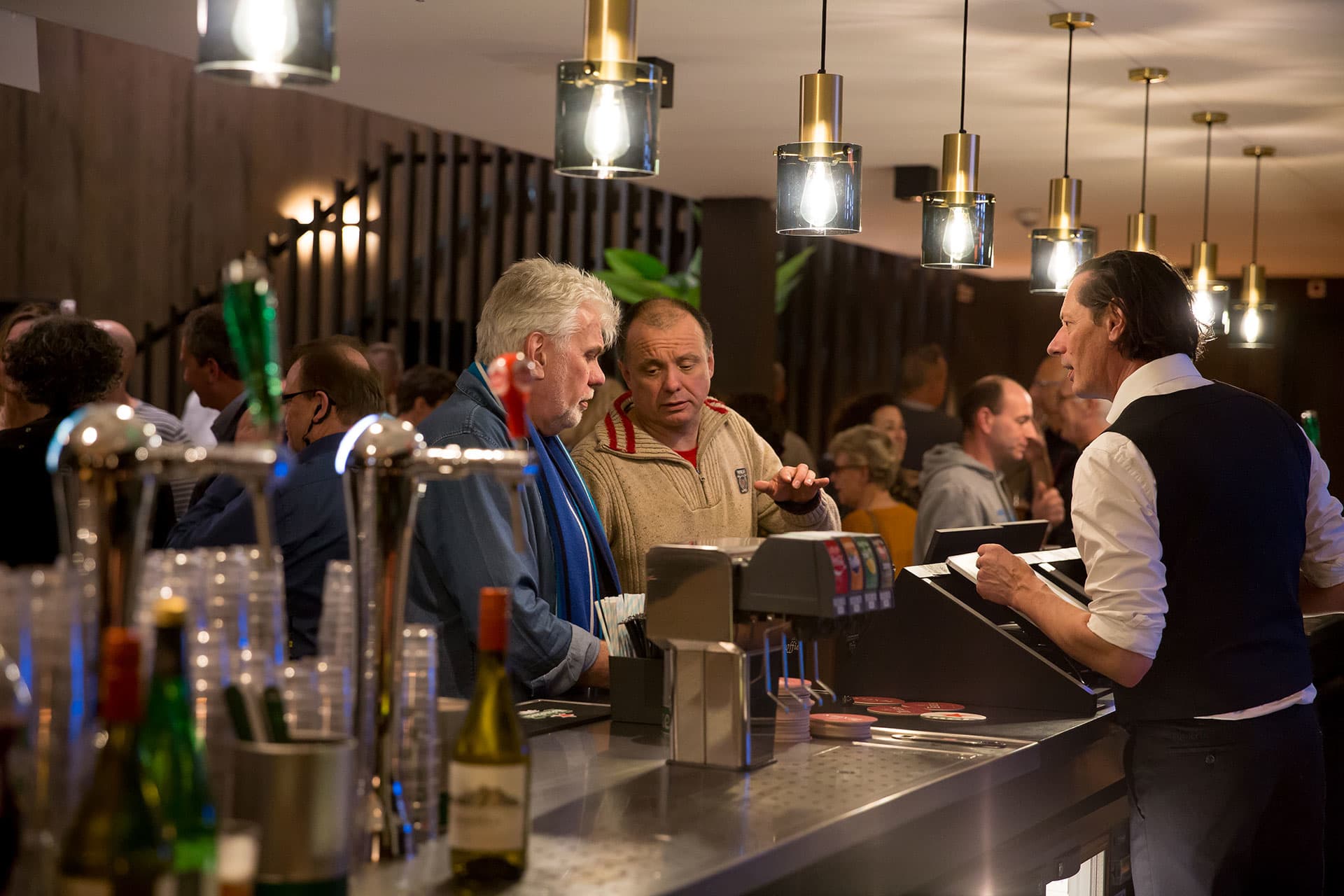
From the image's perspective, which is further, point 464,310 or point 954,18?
point 464,310

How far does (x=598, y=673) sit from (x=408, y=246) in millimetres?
6629

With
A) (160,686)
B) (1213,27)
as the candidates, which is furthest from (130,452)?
(1213,27)

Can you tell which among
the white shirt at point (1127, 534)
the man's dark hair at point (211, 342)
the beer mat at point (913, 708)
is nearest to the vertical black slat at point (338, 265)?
the man's dark hair at point (211, 342)

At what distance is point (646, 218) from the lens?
8.55m

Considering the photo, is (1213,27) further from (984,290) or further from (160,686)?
(984,290)

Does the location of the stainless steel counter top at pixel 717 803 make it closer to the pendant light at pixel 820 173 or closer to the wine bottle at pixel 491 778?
the wine bottle at pixel 491 778

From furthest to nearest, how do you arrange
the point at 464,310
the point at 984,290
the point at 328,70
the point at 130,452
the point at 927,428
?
the point at 984,290
the point at 464,310
the point at 927,428
the point at 328,70
the point at 130,452

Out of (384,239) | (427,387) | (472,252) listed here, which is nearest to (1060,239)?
(427,387)

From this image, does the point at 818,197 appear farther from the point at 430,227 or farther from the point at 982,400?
the point at 430,227

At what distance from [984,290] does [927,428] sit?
6757 mm

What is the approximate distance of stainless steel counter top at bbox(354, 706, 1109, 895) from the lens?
155cm

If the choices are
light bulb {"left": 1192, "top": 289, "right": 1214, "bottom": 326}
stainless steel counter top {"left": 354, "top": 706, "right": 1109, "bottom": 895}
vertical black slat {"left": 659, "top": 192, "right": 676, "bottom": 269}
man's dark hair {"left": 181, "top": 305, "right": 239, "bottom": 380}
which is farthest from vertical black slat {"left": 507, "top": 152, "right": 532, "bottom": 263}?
stainless steel counter top {"left": 354, "top": 706, "right": 1109, "bottom": 895}

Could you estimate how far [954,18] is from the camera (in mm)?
4289

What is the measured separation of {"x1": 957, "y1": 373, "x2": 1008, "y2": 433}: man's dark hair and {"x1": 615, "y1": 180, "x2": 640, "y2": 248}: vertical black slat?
3.89 metres
